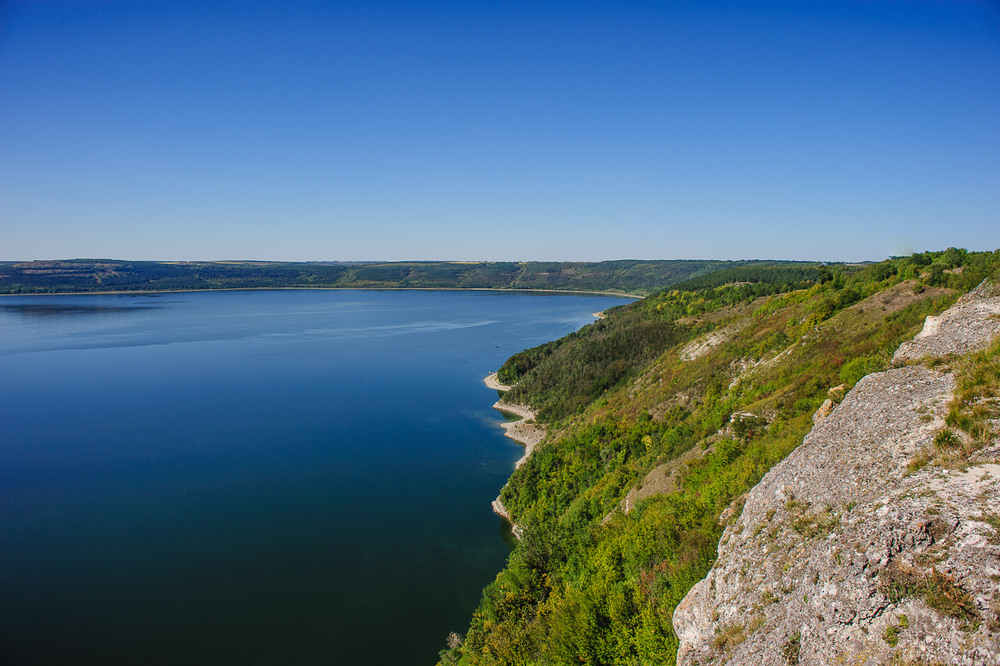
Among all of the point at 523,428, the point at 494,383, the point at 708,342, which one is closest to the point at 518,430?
the point at 523,428

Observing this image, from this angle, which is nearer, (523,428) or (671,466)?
(671,466)

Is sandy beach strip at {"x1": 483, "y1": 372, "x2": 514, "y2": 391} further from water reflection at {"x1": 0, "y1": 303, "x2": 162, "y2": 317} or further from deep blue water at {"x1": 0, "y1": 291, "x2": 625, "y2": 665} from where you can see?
water reflection at {"x1": 0, "y1": 303, "x2": 162, "y2": 317}

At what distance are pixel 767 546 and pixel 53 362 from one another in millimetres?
104416

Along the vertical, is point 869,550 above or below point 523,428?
above

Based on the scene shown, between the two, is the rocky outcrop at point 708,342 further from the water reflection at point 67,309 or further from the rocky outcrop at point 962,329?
the water reflection at point 67,309

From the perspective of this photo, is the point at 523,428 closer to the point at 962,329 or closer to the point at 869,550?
the point at 962,329

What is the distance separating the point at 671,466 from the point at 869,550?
497 inches

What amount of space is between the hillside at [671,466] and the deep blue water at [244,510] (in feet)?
16.5

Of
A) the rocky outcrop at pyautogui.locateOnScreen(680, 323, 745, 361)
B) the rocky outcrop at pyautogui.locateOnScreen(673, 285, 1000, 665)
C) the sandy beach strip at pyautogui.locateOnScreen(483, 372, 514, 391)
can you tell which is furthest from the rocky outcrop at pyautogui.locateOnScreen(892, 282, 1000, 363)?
the sandy beach strip at pyautogui.locateOnScreen(483, 372, 514, 391)

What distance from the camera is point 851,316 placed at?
2431cm

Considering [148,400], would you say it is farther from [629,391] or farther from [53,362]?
[629,391]

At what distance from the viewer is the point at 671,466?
63.9 feet

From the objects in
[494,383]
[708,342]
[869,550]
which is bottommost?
[494,383]

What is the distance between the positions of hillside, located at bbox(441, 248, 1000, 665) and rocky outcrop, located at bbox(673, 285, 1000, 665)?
39cm
